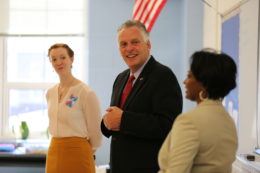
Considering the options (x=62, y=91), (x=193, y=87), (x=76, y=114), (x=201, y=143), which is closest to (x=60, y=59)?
(x=62, y=91)

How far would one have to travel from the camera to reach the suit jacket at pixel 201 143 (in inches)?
41.3

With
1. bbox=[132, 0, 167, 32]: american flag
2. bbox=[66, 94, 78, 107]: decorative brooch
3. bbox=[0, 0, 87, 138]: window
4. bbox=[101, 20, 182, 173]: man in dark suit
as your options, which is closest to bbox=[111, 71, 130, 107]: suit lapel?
bbox=[101, 20, 182, 173]: man in dark suit

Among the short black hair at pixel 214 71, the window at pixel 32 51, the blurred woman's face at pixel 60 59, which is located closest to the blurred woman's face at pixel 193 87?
the short black hair at pixel 214 71

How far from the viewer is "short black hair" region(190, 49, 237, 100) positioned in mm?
1095

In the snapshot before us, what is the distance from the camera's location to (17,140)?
416 centimetres

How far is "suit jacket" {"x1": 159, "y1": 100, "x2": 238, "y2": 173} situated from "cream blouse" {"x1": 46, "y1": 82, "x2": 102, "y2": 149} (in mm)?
1227

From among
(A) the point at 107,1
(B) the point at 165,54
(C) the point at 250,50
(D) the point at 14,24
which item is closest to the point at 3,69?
(D) the point at 14,24

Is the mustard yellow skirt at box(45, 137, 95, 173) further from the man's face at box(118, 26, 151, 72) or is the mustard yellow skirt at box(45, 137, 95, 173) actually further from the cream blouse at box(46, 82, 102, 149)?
the man's face at box(118, 26, 151, 72)

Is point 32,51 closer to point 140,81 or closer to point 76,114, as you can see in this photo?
point 76,114

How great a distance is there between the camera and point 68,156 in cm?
227

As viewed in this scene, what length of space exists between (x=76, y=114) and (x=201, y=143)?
1.34m

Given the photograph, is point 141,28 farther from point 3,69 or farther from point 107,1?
point 3,69

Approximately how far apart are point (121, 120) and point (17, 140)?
302 centimetres

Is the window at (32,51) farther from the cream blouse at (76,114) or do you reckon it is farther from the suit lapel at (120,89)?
the suit lapel at (120,89)
